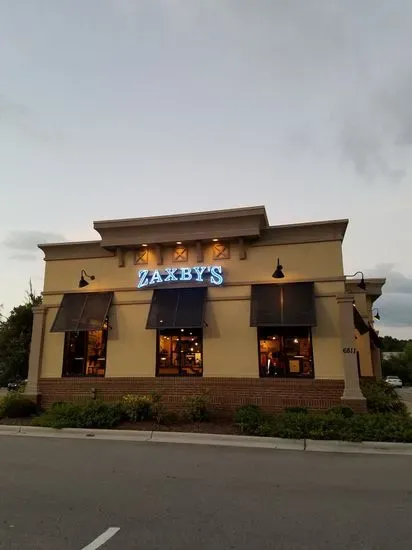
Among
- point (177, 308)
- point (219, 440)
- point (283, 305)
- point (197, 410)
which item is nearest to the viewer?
point (219, 440)

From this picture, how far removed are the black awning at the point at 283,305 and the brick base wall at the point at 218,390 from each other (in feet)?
6.26

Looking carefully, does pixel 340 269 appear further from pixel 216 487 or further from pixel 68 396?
pixel 68 396

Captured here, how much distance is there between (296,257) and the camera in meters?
15.5

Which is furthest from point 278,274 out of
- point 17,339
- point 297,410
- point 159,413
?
point 17,339

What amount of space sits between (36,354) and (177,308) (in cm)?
565

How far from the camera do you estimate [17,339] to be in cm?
3241

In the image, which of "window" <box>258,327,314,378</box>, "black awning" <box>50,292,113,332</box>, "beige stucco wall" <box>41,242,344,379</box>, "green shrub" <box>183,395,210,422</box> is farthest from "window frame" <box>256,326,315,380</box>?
"black awning" <box>50,292,113,332</box>

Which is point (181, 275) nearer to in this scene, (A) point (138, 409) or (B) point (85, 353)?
(B) point (85, 353)

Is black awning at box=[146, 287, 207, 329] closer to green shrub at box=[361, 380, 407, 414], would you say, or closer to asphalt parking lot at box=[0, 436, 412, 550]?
asphalt parking lot at box=[0, 436, 412, 550]

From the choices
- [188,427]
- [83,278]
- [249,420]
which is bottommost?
[188,427]

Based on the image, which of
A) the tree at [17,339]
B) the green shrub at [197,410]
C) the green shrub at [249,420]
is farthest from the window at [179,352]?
the tree at [17,339]

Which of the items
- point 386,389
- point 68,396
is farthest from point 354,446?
point 68,396

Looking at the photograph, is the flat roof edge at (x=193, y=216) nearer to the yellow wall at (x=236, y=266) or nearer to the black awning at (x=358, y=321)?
the yellow wall at (x=236, y=266)

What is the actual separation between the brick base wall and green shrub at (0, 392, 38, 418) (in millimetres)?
1006
